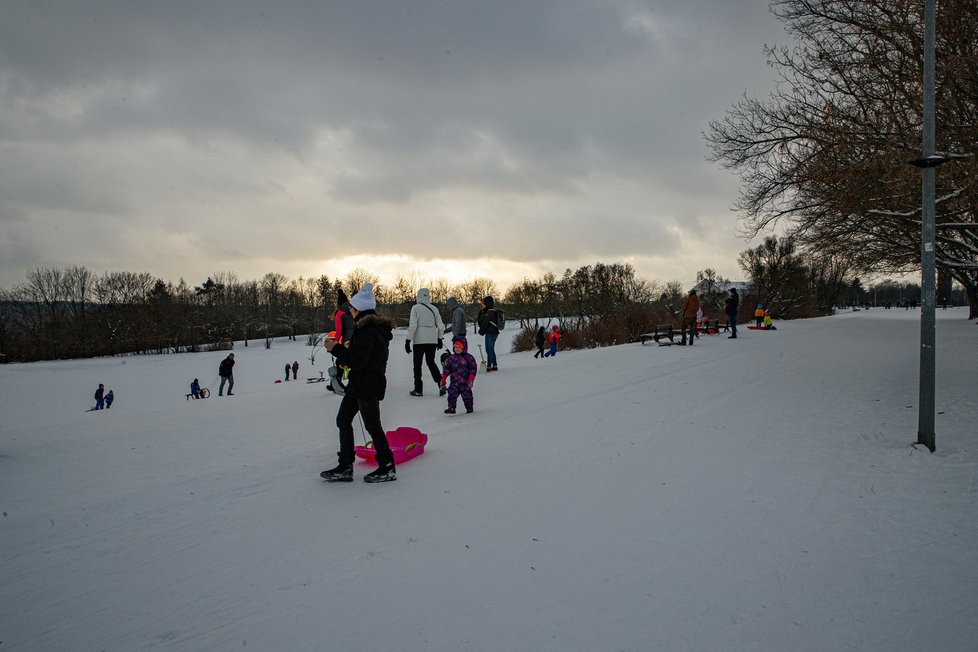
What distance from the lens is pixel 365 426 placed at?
16.3 ft

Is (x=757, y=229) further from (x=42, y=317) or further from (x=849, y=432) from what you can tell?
(x=42, y=317)

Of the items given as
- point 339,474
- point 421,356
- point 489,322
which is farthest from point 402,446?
point 489,322

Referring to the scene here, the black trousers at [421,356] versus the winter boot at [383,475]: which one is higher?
the black trousers at [421,356]

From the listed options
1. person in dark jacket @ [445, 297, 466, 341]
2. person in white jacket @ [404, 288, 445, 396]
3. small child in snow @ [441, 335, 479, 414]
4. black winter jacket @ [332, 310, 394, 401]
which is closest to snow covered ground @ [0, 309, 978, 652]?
small child in snow @ [441, 335, 479, 414]

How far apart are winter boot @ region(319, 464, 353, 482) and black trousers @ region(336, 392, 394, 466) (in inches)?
2.3

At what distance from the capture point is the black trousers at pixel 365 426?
491cm

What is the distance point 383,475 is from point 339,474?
1.47 feet

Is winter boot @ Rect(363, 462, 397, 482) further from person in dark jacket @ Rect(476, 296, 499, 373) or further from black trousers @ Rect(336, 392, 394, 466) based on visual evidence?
person in dark jacket @ Rect(476, 296, 499, 373)

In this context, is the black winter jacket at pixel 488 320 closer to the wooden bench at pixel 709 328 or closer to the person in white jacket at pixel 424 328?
the person in white jacket at pixel 424 328

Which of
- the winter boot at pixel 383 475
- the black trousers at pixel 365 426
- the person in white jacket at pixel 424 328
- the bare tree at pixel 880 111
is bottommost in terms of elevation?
the winter boot at pixel 383 475

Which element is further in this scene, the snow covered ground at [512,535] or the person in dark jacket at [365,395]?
the person in dark jacket at [365,395]

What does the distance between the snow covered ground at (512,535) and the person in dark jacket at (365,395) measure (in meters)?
0.22

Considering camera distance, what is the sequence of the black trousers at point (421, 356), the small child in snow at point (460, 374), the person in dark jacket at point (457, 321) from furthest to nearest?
1. the person in dark jacket at point (457, 321)
2. the black trousers at point (421, 356)
3. the small child in snow at point (460, 374)

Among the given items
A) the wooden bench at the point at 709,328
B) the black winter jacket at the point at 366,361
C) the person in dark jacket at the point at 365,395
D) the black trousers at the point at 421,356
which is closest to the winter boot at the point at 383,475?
the person in dark jacket at the point at 365,395
